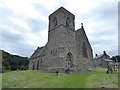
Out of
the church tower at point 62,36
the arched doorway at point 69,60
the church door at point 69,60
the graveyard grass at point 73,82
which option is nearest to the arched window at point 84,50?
the church tower at point 62,36

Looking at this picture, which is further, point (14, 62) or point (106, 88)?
point (14, 62)

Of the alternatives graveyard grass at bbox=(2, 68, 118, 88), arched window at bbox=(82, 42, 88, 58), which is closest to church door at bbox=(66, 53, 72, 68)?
arched window at bbox=(82, 42, 88, 58)

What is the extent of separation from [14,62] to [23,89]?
Answer: 157 feet

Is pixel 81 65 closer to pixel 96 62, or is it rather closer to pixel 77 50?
pixel 77 50

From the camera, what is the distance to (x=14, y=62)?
55.9 metres

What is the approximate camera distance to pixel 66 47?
78.2 ft

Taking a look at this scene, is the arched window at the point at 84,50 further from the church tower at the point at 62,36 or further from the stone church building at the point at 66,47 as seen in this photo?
the church tower at the point at 62,36

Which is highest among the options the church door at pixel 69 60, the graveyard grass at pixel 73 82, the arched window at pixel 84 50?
the arched window at pixel 84 50

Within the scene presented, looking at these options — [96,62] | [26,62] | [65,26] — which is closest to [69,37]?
[65,26]

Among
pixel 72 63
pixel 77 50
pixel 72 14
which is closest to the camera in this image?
pixel 72 63

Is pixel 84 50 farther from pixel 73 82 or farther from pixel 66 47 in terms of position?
pixel 73 82

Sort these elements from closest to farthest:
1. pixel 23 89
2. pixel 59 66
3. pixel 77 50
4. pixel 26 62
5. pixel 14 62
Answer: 1. pixel 23 89
2. pixel 59 66
3. pixel 77 50
4. pixel 14 62
5. pixel 26 62

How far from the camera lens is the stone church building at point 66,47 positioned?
76.1 feet

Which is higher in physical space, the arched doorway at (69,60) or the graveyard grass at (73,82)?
the arched doorway at (69,60)
